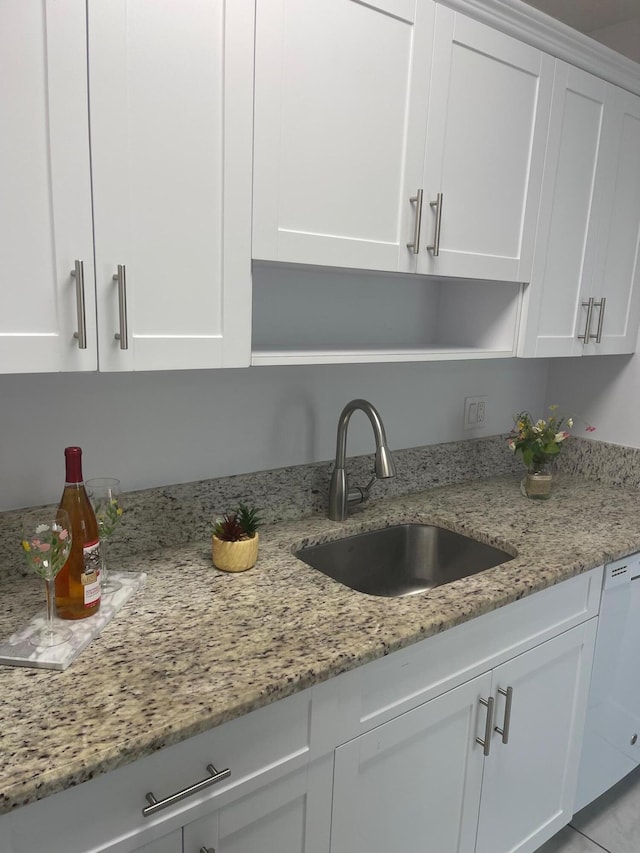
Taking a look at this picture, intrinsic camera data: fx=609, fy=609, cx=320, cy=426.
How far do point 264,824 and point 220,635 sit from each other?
12.8 inches

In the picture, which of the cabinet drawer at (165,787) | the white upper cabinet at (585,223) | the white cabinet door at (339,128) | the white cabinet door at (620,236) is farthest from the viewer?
the white cabinet door at (620,236)

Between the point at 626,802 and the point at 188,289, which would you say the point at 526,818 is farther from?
the point at 188,289

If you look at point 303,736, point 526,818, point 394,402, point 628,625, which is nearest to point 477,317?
point 394,402

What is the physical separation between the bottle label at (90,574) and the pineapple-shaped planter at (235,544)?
11.5 inches

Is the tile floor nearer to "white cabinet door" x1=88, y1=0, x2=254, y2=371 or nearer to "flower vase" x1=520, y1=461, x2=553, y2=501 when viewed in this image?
"flower vase" x1=520, y1=461, x2=553, y2=501

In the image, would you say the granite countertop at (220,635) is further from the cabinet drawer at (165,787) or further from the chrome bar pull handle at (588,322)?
the chrome bar pull handle at (588,322)

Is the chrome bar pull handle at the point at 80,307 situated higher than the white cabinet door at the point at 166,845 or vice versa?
the chrome bar pull handle at the point at 80,307

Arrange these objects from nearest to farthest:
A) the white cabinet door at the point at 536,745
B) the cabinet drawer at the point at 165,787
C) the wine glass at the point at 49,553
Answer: the cabinet drawer at the point at 165,787, the wine glass at the point at 49,553, the white cabinet door at the point at 536,745

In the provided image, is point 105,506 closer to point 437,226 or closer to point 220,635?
point 220,635

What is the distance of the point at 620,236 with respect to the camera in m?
1.93

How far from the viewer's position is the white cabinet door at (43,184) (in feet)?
2.99

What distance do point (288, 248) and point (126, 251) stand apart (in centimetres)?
33

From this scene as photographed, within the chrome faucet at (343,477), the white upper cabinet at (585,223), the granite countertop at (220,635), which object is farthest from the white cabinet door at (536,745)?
the white upper cabinet at (585,223)

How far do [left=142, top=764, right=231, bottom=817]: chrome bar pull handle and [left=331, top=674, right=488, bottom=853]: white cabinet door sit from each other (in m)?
0.27
